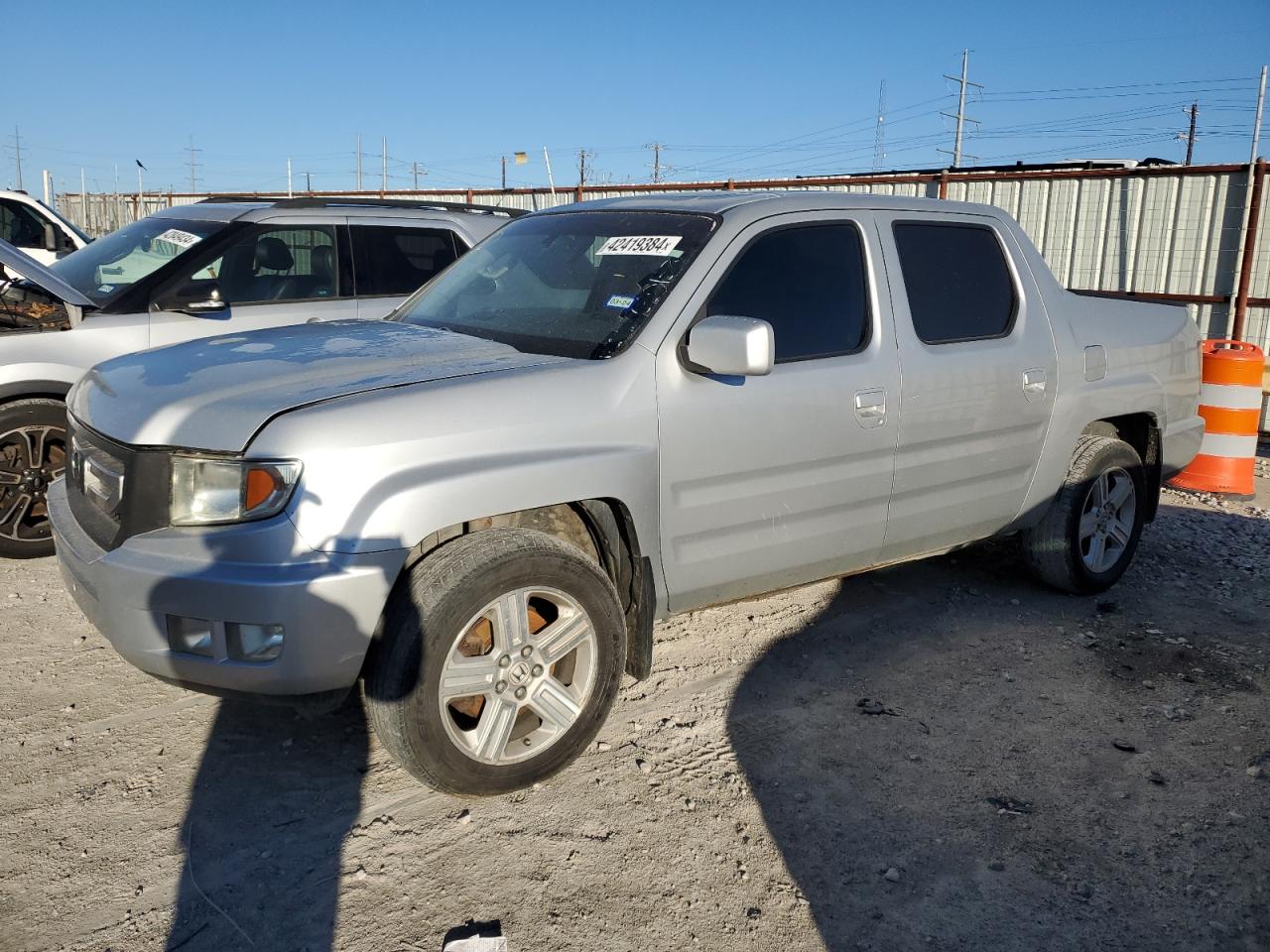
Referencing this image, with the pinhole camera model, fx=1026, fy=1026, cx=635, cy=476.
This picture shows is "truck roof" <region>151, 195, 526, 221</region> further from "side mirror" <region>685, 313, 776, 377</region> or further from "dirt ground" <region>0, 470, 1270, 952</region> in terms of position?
"side mirror" <region>685, 313, 776, 377</region>

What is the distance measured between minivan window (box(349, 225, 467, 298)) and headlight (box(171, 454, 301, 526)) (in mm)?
3665

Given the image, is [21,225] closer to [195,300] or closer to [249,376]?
[195,300]

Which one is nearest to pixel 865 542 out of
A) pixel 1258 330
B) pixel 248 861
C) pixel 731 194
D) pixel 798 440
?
pixel 798 440

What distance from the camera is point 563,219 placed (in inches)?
168

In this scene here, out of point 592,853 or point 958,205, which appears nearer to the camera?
point 592,853

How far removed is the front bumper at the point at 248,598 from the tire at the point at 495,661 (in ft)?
0.42

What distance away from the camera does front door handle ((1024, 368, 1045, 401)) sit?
450 centimetres

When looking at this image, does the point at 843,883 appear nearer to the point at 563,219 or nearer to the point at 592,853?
the point at 592,853

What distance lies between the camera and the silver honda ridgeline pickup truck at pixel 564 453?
111 inches

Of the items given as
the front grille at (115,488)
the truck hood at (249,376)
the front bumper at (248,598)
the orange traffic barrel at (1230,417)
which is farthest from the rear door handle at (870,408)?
the orange traffic barrel at (1230,417)

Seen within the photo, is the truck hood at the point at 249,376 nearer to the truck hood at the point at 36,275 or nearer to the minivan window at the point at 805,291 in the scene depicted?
the minivan window at the point at 805,291

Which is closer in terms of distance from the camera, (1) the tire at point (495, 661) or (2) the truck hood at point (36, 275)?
(1) the tire at point (495, 661)

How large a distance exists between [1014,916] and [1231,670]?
2.26 meters

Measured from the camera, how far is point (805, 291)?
153 inches
